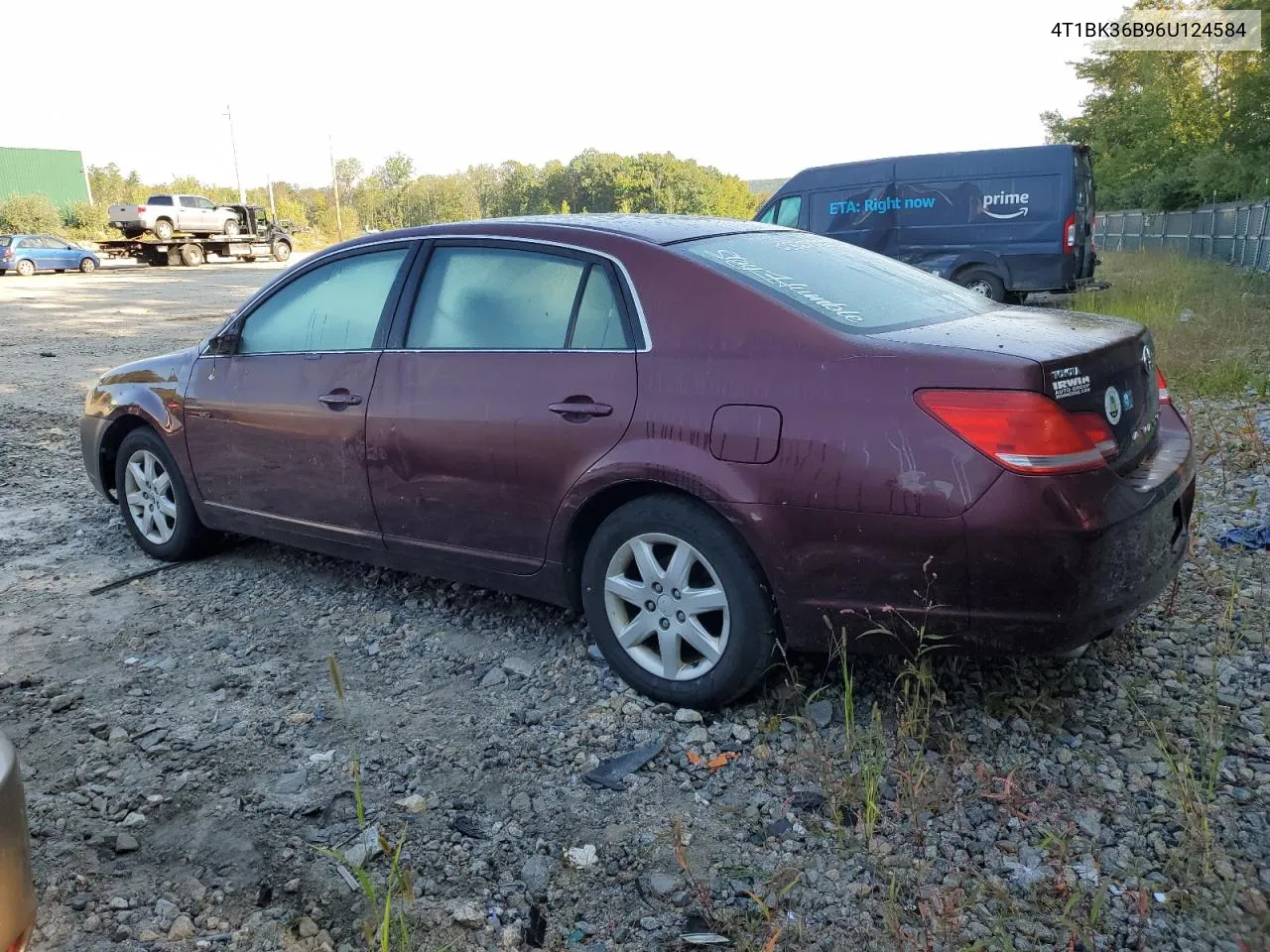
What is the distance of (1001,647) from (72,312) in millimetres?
20128

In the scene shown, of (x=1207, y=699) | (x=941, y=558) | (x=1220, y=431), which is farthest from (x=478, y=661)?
(x=1220, y=431)

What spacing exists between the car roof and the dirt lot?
1.56 m

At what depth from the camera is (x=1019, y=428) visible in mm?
2627

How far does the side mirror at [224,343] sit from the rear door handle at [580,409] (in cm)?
201

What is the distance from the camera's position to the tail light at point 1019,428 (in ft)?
8.58

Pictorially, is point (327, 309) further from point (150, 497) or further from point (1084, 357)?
point (1084, 357)

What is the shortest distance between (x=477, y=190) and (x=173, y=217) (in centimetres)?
6318

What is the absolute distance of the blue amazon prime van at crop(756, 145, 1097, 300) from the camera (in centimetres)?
1367

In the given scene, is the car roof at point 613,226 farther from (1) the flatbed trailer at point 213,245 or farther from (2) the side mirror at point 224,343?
(1) the flatbed trailer at point 213,245

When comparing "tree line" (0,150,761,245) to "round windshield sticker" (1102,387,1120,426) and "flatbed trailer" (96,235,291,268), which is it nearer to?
"flatbed trailer" (96,235,291,268)

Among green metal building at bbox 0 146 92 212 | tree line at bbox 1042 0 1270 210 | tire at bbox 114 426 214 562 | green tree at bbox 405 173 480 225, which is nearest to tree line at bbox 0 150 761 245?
green tree at bbox 405 173 480 225

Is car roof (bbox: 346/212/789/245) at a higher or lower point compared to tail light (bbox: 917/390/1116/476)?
higher

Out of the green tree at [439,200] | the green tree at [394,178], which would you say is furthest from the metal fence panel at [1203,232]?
the green tree at [394,178]

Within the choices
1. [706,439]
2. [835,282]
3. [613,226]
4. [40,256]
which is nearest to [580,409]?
[706,439]
